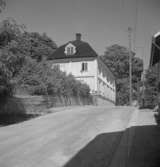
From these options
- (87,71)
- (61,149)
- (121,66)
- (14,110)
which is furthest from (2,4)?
(121,66)

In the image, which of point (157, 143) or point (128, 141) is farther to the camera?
point (128, 141)

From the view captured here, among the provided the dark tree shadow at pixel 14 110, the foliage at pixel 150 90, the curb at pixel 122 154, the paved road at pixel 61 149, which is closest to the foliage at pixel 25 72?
the dark tree shadow at pixel 14 110

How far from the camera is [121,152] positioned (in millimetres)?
6562

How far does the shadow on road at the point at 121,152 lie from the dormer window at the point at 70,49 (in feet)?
106

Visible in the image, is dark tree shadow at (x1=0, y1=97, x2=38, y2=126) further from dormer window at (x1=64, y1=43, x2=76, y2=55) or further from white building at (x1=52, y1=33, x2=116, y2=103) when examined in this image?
dormer window at (x1=64, y1=43, x2=76, y2=55)

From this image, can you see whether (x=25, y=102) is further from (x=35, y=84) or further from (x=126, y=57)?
(x=126, y=57)

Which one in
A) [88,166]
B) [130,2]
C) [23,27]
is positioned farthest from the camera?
[23,27]

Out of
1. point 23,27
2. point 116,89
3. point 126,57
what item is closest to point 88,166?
point 23,27

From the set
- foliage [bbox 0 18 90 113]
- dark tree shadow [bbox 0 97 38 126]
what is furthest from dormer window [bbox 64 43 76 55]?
dark tree shadow [bbox 0 97 38 126]

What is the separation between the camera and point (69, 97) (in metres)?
28.2

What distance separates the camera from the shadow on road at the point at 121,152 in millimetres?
5578

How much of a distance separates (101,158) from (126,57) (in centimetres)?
5391

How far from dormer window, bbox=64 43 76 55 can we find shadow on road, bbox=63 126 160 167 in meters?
32.3

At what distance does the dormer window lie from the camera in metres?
40.1
